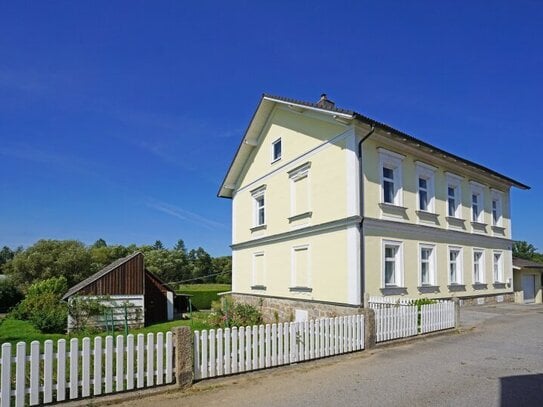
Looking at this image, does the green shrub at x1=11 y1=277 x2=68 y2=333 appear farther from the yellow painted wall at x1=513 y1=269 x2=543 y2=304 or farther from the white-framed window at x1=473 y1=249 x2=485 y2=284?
the yellow painted wall at x1=513 y1=269 x2=543 y2=304

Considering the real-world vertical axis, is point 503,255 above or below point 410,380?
above

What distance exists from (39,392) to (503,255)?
78.8ft

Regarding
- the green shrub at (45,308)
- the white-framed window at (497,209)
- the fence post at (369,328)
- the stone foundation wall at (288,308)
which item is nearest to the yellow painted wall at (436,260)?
the white-framed window at (497,209)

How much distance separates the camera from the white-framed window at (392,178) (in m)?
16.1

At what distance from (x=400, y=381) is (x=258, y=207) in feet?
52.0

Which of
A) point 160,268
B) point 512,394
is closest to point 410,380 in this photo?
point 512,394

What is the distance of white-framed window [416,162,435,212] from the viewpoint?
17.8 metres

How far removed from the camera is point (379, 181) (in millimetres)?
15672

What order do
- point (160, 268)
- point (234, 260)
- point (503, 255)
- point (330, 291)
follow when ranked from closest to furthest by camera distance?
point (330, 291) → point (503, 255) → point (234, 260) → point (160, 268)

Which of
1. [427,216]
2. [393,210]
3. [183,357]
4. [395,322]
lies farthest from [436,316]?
[183,357]

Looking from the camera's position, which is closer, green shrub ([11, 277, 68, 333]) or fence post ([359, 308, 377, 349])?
fence post ([359, 308, 377, 349])

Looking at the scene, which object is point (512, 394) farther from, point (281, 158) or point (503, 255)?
point (503, 255)

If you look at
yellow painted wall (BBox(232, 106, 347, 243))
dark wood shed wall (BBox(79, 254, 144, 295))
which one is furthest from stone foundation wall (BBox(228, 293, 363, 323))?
dark wood shed wall (BBox(79, 254, 144, 295))

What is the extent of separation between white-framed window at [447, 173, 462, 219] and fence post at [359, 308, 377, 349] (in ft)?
37.4
